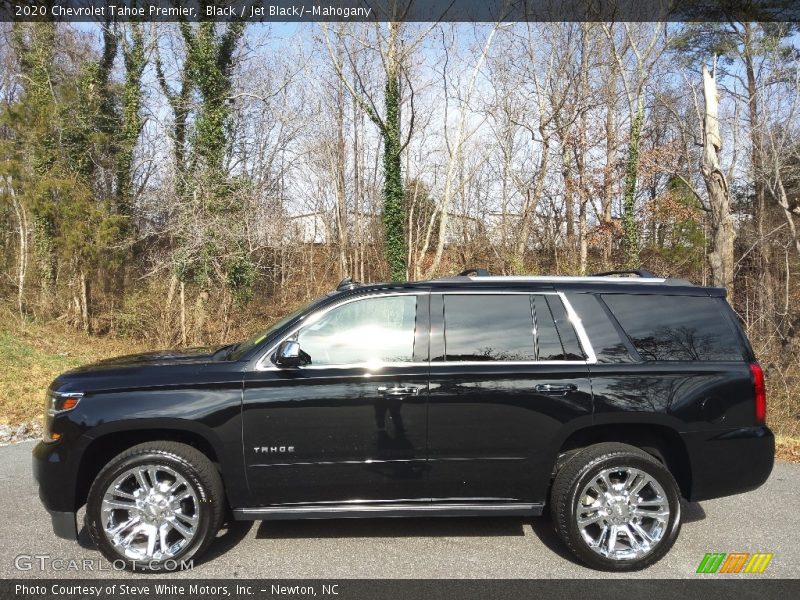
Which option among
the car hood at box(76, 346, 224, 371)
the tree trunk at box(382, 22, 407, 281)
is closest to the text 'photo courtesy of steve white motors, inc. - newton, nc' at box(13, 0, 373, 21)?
the tree trunk at box(382, 22, 407, 281)

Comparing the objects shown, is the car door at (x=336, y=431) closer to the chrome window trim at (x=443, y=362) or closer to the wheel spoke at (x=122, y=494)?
the chrome window trim at (x=443, y=362)

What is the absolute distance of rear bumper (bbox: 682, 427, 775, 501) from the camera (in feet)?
12.4

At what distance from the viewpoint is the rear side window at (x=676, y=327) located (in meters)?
3.90

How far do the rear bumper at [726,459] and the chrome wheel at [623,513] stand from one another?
323 mm

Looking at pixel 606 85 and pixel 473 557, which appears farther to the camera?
pixel 606 85

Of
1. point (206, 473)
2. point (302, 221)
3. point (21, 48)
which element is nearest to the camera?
point (206, 473)

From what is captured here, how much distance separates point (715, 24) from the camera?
902 inches

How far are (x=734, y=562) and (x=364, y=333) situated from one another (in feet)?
9.48

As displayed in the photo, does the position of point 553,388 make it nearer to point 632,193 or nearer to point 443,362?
point 443,362

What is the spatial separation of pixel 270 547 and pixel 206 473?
0.75m

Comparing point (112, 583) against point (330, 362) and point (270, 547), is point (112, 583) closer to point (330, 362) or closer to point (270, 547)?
point (270, 547)

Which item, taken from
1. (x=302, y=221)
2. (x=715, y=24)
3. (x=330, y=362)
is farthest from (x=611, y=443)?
(x=715, y=24)

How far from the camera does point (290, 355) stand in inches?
142

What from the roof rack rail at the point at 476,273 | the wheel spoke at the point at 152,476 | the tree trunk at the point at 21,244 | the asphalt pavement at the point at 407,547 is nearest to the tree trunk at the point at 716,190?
the asphalt pavement at the point at 407,547
